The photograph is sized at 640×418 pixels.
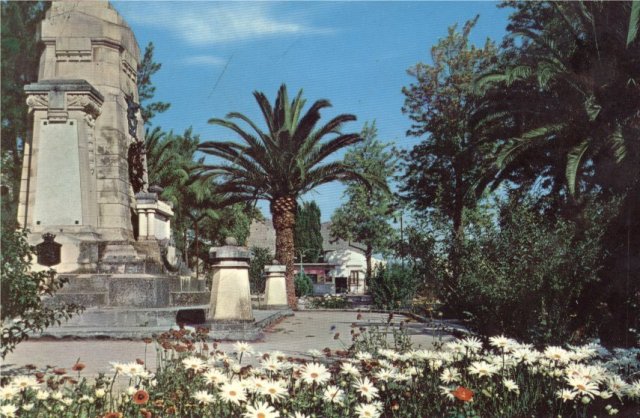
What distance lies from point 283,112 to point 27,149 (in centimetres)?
1069

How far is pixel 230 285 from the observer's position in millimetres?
10359

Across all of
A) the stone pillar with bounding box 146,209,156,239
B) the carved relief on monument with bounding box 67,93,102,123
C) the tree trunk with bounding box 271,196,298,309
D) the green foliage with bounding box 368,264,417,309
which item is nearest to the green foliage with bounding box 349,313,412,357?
the stone pillar with bounding box 146,209,156,239

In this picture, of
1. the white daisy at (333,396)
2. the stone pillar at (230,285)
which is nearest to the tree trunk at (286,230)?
the stone pillar at (230,285)

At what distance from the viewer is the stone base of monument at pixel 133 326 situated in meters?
9.92

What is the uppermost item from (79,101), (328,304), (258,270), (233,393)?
(79,101)

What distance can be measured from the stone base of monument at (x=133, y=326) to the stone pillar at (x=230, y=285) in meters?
0.14

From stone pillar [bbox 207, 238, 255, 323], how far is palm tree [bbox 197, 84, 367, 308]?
10.7 metres

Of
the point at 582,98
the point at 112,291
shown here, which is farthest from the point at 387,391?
the point at 582,98

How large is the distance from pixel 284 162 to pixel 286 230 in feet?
8.57

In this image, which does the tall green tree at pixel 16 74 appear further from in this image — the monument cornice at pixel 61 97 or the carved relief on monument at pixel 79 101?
the carved relief on monument at pixel 79 101

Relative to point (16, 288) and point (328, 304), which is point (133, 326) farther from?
point (328, 304)

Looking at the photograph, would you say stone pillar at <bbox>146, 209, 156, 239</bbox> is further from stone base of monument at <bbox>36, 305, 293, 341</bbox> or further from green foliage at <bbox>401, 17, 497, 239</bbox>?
green foliage at <bbox>401, 17, 497, 239</bbox>

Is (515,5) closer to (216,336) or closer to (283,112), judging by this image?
(283,112)

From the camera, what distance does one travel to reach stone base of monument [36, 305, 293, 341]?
992 cm
